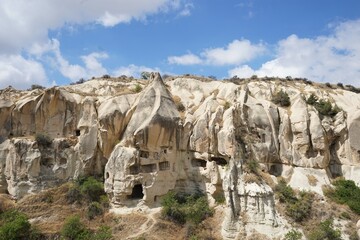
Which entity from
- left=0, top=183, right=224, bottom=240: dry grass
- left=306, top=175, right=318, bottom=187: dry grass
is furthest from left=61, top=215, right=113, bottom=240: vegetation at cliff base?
left=306, top=175, right=318, bottom=187: dry grass

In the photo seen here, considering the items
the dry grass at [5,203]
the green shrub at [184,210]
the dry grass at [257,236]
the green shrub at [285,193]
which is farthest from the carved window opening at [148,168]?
the dry grass at [5,203]

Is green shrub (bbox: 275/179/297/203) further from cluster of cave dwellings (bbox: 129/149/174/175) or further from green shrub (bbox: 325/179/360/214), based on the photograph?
cluster of cave dwellings (bbox: 129/149/174/175)

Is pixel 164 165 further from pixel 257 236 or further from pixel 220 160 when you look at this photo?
pixel 257 236

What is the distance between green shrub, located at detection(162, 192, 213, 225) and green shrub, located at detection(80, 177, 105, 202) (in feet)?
14.4

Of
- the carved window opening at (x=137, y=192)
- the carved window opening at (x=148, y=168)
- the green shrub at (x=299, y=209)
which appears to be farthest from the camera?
the carved window opening at (x=137, y=192)

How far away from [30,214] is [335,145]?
21521mm

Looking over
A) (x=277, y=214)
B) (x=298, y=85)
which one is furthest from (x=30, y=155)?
(x=298, y=85)

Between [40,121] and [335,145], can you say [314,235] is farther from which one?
[40,121]

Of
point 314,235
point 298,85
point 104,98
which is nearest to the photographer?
point 314,235

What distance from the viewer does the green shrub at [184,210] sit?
22703 millimetres

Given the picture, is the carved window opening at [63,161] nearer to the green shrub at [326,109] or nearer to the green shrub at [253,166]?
the green shrub at [253,166]

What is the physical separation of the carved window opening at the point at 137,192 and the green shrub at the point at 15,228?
659 centimetres

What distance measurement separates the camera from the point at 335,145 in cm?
2748

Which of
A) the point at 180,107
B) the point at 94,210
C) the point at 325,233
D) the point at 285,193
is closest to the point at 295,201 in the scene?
the point at 285,193
